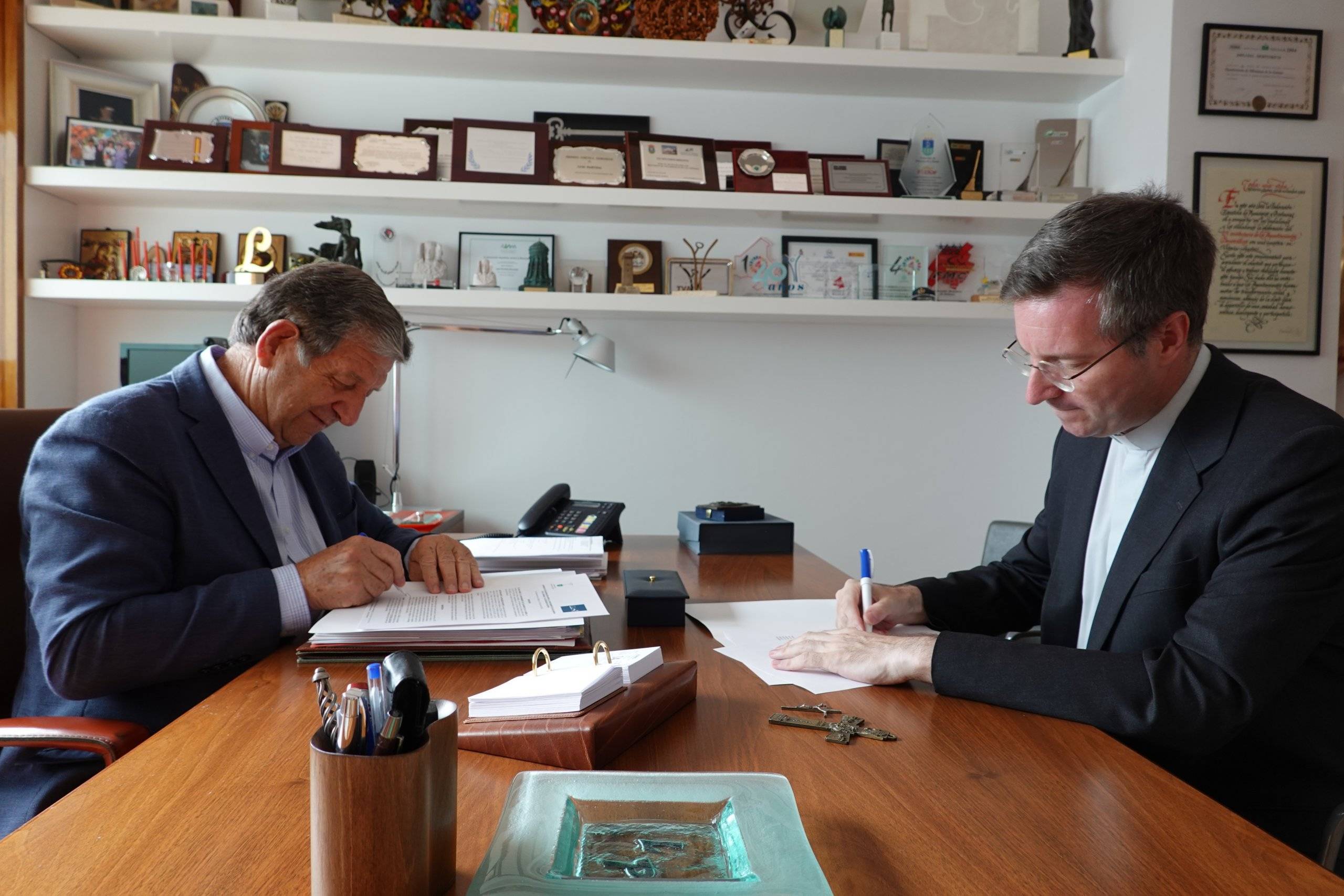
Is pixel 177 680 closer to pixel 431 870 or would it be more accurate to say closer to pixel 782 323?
pixel 431 870

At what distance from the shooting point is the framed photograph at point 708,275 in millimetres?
3270

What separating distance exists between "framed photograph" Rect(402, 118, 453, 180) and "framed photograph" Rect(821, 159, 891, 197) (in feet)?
4.03

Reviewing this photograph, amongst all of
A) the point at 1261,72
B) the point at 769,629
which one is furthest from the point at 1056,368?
the point at 1261,72

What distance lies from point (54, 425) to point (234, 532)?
29 cm

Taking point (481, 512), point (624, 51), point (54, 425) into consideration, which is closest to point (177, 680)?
point (54, 425)

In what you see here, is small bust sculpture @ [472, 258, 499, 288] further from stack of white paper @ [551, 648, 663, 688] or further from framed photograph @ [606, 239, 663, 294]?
stack of white paper @ [551, 648, 663, 688]

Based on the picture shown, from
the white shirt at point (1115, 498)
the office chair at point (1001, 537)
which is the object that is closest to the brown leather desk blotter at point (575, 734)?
the white shirt at point (1115, 498)

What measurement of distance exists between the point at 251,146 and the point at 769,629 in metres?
2.43

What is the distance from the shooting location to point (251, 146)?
2982 millimetres

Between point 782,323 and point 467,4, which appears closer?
point 467,4

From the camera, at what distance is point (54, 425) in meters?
1.38

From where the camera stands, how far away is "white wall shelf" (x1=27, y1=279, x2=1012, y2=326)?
2.93 m

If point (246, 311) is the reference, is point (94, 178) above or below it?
above

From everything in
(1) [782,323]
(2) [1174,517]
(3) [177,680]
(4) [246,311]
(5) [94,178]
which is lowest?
(3) [177,680]
